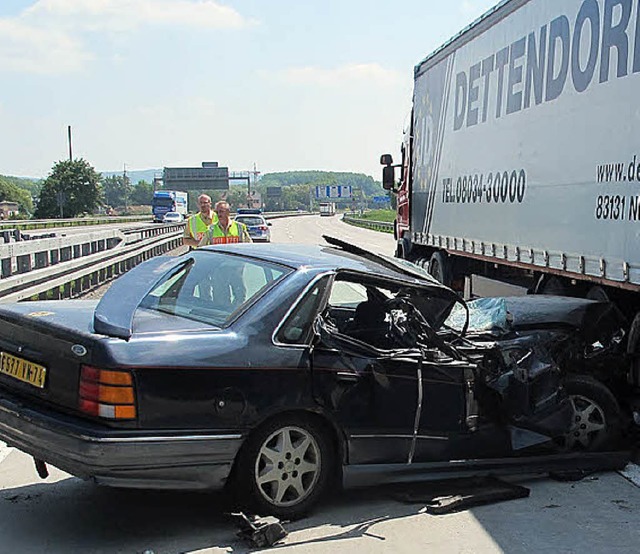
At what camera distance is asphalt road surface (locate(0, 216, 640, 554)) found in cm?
489

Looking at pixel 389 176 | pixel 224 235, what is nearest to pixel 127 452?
pixel 224 235

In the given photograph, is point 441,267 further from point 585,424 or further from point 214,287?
point 214,287

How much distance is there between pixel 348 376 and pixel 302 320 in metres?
0.39

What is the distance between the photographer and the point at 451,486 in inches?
231

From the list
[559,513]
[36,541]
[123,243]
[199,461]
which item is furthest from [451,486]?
[123,243]

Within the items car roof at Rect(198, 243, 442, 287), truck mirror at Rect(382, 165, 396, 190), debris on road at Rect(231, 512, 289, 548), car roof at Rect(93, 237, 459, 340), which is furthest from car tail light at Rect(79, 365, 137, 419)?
truck mirror at Rect(382, 165, 396, 190)

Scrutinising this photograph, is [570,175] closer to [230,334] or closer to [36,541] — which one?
[230,334]

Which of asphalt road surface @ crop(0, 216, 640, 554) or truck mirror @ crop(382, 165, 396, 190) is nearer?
asphalt road surface @ crop(0, 216, 640, 554)

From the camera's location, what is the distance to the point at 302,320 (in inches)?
211

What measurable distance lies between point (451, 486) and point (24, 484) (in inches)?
99.0

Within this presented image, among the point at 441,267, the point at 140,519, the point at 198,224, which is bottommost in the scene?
the point at 140,519

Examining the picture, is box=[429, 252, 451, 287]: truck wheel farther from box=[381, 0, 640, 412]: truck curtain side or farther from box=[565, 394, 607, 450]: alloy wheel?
box=[565, 394, 607, 450]: alloy wheel

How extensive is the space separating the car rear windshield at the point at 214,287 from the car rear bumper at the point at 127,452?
0.70m

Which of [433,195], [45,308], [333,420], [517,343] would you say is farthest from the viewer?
[433,195]
